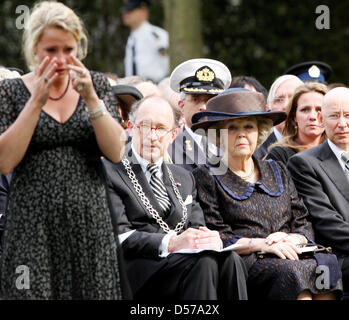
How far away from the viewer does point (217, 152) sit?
5125mm

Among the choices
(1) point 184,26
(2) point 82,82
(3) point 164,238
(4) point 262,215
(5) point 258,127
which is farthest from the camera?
(1) point 184,26

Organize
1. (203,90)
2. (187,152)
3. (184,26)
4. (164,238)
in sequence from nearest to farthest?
1. (164,238)
2. (187,152)
3. (203,90)
4. (184,26)

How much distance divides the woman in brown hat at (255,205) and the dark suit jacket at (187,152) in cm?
48

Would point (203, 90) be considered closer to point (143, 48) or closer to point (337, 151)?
point (337, 151)

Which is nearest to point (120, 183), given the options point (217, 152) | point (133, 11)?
point (217, 152)

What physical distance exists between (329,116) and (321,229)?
2.86 feet

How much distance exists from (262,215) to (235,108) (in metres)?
0.73

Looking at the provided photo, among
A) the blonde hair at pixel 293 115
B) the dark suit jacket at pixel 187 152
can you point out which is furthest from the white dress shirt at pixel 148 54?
the dark suit jacket at pixel 187 152

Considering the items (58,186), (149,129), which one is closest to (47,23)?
(58,186)

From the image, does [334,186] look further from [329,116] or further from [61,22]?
[61,22]

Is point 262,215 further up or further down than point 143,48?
further down

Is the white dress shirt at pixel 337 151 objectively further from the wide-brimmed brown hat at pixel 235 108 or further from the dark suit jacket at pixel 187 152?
the dark suit jacket at pixel 187 152

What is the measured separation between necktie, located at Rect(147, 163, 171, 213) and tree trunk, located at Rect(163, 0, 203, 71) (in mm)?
6194

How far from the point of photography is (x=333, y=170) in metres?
5.21
